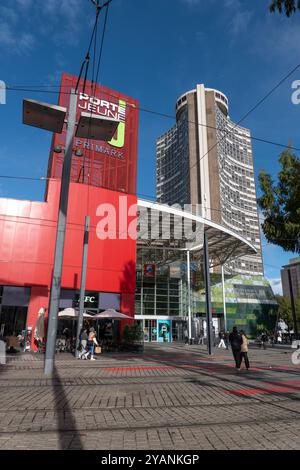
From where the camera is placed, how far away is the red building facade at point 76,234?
2414 centimetres

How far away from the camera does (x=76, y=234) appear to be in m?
26.4

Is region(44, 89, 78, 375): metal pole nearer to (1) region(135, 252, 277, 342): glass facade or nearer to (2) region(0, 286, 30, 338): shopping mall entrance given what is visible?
(2) region(0, 286, 30, 338): shopping mall entrance

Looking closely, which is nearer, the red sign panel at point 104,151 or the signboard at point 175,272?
the red sign panel at point 104,151

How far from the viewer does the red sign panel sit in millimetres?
29328

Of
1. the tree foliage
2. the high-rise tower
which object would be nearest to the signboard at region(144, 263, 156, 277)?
the tree foliage

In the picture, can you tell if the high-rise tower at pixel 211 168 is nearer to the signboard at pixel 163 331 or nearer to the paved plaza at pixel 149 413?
the signboard at pixel 163 331

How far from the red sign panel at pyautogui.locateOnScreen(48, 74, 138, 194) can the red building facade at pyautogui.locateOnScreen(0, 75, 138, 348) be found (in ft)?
0.27

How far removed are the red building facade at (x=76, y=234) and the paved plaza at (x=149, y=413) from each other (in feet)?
44.4

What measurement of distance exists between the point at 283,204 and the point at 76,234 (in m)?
14.0

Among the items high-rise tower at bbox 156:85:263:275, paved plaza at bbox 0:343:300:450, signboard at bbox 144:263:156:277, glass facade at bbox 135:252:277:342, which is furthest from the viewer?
high-rise tower at bbox 156:85:263:275

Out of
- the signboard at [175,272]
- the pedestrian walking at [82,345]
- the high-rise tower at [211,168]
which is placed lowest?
the pedestrian walking at [82,345]

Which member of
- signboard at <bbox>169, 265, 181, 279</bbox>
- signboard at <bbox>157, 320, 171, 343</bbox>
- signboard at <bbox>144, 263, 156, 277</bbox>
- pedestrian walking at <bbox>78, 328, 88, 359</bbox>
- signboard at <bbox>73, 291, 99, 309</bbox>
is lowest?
pedestrian walking at <bbox>78, 328, 88, 359</bbox>

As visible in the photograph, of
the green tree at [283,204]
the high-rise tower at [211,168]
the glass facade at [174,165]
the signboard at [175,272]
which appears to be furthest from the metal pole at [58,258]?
the glass facade at [174,165]
